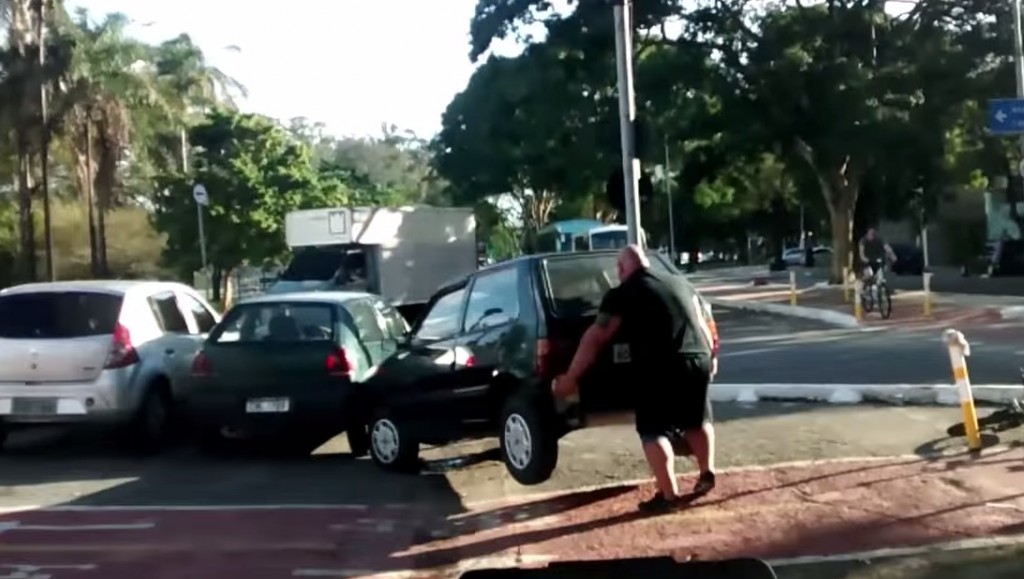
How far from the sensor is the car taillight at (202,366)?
44.2 feet

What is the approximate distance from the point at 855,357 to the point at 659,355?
1176 cm

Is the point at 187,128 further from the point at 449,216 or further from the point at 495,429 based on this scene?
the point at 495,429

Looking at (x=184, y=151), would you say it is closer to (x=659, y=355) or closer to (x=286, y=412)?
(x=286, y=412)

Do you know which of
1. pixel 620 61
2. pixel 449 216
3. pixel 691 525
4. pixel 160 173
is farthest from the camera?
pixel 160 173

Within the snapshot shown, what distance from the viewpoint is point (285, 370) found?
13.2 metres

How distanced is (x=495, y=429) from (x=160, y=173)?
1666 inches

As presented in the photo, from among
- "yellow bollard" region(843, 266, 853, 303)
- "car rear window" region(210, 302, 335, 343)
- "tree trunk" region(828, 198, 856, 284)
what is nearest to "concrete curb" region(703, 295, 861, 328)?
"yellow bollard" region(843, 266, 853, 303)

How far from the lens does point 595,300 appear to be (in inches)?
433

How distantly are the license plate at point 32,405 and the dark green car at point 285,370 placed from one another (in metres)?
1.22

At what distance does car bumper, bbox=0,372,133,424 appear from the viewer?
44.1 feet

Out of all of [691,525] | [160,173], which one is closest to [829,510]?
[691,525]

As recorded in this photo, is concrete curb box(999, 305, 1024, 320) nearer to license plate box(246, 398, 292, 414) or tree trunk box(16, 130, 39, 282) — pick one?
license plate box(246, 398, 292, 414)

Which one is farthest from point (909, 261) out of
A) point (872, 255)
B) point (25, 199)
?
point (25, 199)

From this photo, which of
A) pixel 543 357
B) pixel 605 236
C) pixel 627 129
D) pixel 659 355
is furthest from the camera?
pixel 605 236
